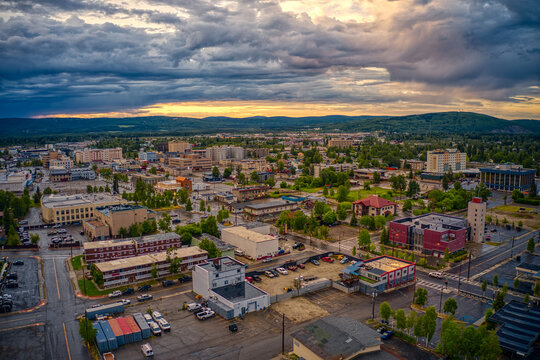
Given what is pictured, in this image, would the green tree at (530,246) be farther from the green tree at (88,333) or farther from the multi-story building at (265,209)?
the green tree at (88,333)

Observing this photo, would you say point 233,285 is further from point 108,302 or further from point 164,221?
point 164,221

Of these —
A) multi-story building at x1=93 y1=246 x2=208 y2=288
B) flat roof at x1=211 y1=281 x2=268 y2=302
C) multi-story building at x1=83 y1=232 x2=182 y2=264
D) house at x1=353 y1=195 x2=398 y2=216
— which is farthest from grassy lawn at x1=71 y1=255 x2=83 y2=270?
house at x1=353 y1=195 x2=398 y2=216

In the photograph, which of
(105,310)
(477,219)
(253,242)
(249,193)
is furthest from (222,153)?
(105,310)

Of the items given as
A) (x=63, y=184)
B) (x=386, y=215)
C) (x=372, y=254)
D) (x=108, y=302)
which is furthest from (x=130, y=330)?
(x=63, y=184)

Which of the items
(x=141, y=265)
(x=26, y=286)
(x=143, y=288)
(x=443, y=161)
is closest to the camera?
(x=143, y=288)

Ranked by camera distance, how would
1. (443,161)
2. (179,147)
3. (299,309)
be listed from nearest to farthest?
(299,309) → (443,161) → (179,147)

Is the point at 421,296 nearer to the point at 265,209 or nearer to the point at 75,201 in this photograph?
the point at 265,209
